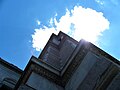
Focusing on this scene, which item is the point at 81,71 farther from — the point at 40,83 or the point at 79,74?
the point at 40,83

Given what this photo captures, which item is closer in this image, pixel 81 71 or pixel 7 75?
pixel 81 71

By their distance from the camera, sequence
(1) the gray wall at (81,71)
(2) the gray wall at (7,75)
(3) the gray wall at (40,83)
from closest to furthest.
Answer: (1) the gray wall at (81,71)
(3) the gray wall at (40,83)
(2) the gray wall at (7,75)

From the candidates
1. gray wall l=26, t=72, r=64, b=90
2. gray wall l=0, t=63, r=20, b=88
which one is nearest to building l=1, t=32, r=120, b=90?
gray wall l=26, t=72, r=64, b=90

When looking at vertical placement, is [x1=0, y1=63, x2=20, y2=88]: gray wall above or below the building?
below

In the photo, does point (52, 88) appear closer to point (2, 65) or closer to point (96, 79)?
point (96, 79)

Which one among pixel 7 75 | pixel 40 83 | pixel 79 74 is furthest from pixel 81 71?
pixel 7 75

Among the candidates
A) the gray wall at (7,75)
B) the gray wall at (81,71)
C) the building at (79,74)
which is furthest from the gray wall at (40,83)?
the gray wall at (7,75)

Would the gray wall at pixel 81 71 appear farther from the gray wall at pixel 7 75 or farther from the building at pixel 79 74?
the gray wall at pixel 7 75

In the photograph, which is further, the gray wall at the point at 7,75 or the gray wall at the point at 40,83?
the gray wall at the point at 7,75

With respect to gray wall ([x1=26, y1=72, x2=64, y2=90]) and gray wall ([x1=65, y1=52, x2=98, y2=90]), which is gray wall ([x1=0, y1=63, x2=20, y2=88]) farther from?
gray wall ([x1=65, y1=52, x2=98, y2=90])

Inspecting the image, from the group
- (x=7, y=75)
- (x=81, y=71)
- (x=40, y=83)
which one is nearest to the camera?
(x=81, y=71)

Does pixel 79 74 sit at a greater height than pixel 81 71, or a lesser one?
lesser

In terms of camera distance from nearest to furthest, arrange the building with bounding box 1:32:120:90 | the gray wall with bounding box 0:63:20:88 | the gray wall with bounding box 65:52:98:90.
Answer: the building with bounding box 1:32:120:90 → the gray wall with bounding box 65:52:98:90 → the gray wall with bounding box 0:63:20:88

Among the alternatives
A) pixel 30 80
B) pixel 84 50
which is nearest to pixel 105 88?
pixel 84 50
